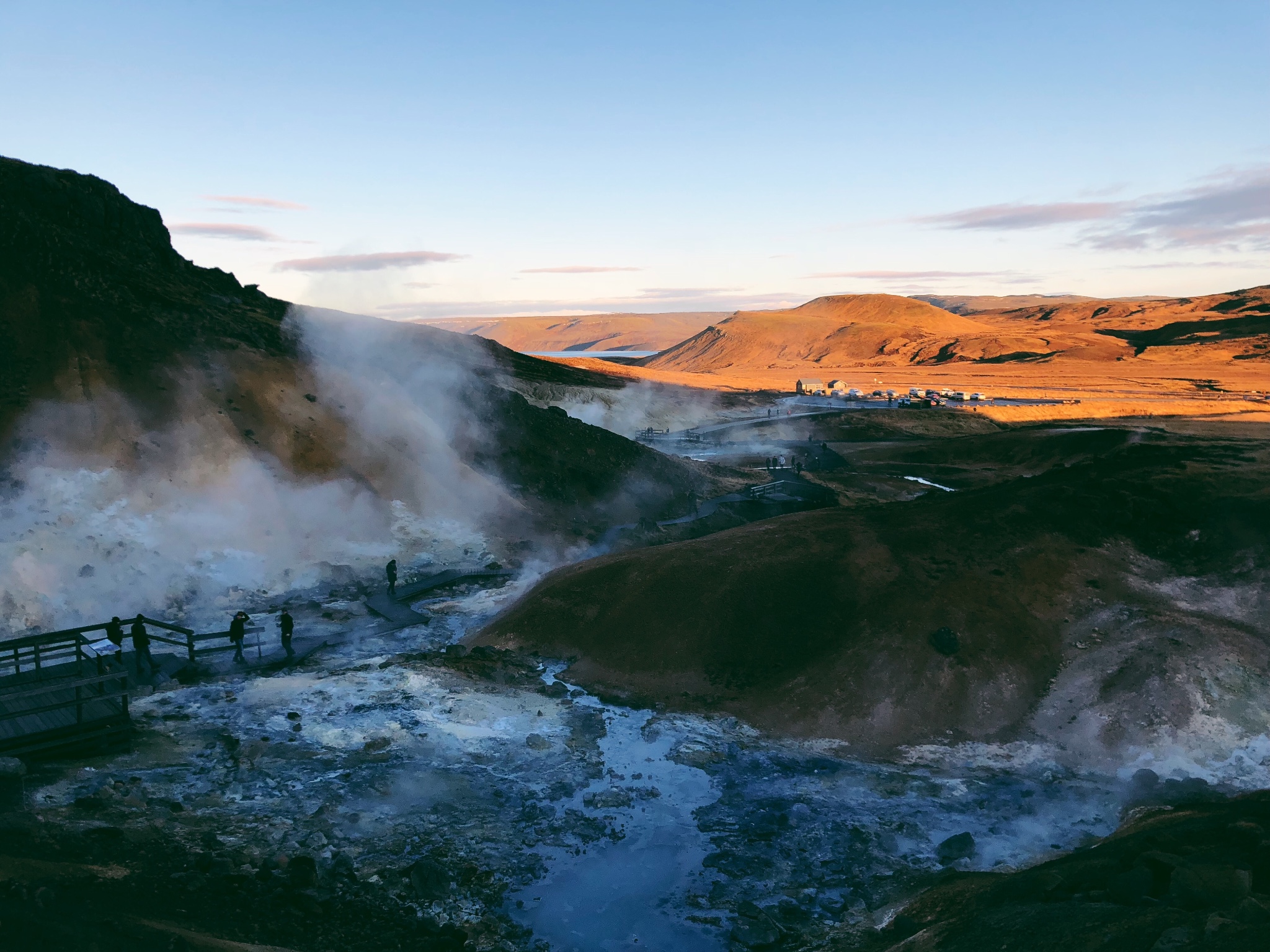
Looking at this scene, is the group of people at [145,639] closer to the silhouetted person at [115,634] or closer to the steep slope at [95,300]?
the silhouetted person at [115,634]

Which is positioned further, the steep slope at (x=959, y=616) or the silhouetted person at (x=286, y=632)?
the silhouetted person at (x=286, y=632)

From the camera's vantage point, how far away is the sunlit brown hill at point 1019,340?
12775cm

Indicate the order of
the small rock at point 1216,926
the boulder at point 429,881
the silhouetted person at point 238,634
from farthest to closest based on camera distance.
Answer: the silhouetted person at point 238,634 → the boulder at point 429,881 → the small rock at point 1216,926

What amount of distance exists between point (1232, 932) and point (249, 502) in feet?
95.9

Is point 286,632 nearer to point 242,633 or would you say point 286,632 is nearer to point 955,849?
point 242,633

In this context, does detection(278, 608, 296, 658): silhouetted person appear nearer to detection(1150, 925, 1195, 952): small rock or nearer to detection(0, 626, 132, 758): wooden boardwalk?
detection(0, 626, 132, 758): wooden boardwalk

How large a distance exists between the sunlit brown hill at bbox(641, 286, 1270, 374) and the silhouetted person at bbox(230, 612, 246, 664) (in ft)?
402

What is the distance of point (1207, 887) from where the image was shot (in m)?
9.20

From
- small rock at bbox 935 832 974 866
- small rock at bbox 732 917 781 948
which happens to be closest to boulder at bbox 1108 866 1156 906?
small rock at bbox 935 832 974 866

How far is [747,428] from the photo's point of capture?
237ft

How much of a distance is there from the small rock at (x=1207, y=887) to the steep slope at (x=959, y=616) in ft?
27.2

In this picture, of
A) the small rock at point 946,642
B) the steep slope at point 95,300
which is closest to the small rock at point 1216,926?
the small rock at point 946,642

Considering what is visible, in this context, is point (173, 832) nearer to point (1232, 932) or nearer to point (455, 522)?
point (1232, 932)

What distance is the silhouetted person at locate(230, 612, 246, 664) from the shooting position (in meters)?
21.5
